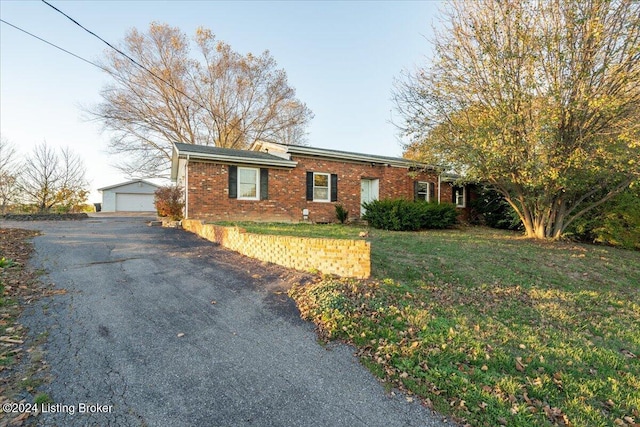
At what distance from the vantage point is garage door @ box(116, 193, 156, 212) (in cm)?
3145

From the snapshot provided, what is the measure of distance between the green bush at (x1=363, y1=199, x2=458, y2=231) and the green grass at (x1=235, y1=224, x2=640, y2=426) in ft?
18.3

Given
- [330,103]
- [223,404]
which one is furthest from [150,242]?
[330,103]

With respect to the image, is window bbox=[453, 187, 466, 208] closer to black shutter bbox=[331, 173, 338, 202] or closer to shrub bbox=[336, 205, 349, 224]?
shrub bbox=[336, 205, 349, 224]

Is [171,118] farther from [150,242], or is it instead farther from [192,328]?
[192,328]

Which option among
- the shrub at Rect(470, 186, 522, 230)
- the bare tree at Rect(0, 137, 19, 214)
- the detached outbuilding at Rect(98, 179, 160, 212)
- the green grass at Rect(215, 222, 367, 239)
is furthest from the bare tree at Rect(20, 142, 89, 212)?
the shrub at Rect(470, 186, 522, 230)

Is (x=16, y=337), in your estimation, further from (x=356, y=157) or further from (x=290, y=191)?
(x=356, y=157)

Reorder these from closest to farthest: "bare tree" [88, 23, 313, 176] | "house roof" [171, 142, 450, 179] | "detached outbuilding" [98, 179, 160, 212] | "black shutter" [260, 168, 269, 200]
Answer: "house roof" [171, 142, 450, 179], "black shutter" [260, 168, 269, 200], "bare tree" [88, 23, 313, 176], "detached outbuilding" [98, 179, 160, 212]

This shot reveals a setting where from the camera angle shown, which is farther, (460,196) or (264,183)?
(460,196)

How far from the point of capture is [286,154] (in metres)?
13.6

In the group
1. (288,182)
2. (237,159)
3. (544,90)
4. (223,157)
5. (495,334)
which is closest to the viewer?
(495,334)

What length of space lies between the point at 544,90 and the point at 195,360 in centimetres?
992

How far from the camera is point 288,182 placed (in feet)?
43.8

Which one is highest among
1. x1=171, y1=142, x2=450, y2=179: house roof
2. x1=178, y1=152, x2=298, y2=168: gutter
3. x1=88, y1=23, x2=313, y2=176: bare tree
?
x1=88, y1=23, x2=313, y2=176: bare tree

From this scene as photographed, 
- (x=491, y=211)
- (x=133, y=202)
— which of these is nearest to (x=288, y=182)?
(x=491, y=211)
